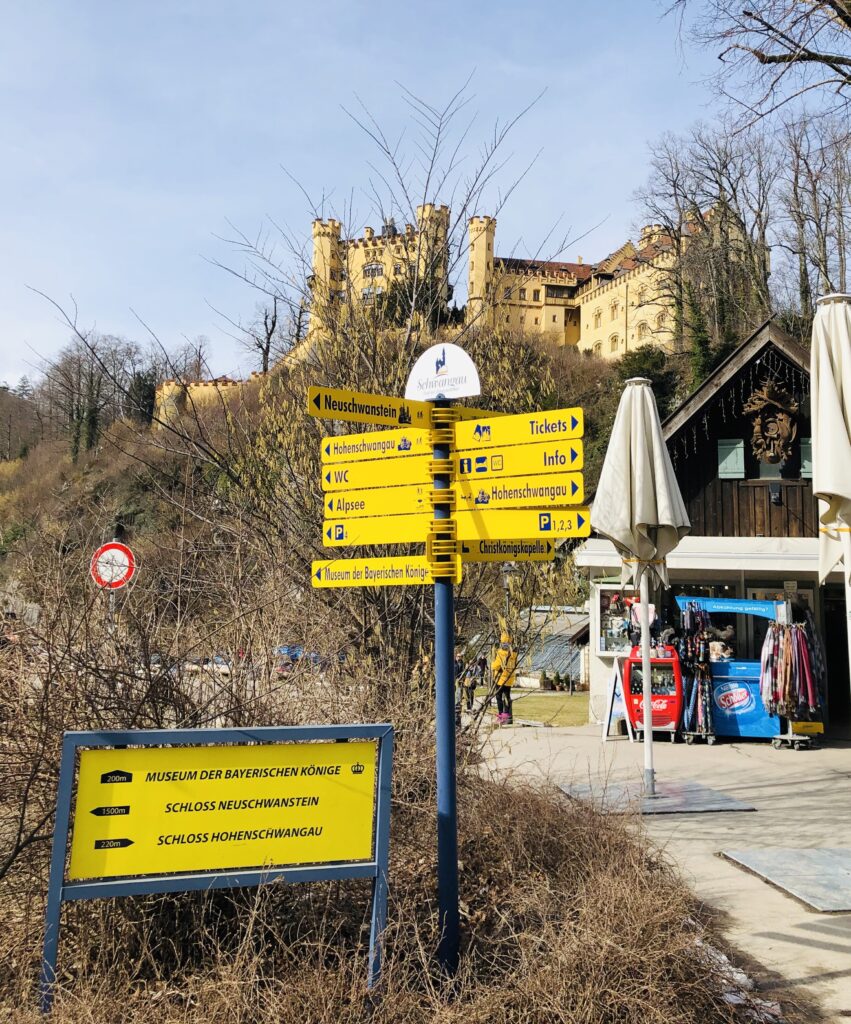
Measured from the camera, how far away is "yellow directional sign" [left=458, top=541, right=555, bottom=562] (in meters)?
4.20

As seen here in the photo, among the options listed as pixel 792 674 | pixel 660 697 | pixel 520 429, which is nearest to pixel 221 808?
pixel 520 429

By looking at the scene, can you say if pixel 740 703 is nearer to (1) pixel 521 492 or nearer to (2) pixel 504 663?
(2) pixel 504 663

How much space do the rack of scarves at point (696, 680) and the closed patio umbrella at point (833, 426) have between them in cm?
735

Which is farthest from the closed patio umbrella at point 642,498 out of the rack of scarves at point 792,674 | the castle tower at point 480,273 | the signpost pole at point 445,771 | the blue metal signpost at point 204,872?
the blue metal signpost at point 204,872

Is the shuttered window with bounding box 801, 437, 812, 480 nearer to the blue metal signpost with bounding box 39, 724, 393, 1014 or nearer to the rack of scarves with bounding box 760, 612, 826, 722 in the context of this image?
the rack of scarves with bounding box 760, 612, 826, 722

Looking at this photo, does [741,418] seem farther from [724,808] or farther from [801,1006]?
[801,1006]

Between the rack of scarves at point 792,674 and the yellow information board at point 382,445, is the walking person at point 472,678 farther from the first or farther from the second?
the rack of scarves at point 792,674

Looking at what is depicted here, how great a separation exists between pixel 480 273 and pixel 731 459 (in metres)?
7.88

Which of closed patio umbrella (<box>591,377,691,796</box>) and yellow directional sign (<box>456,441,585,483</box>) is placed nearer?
yellow directional sign (<box>456,441,585,483</box>)

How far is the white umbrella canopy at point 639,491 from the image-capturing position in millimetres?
8828

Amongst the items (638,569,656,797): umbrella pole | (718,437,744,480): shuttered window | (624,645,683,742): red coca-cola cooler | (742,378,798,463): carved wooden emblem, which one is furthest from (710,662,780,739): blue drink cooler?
(638,569,656,797): umbrella pole

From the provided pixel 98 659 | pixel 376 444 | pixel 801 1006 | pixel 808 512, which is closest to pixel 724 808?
pixel 801 1006

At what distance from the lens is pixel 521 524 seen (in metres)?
4.02

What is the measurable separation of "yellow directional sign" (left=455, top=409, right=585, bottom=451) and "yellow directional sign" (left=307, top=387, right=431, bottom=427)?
0.64 ft
